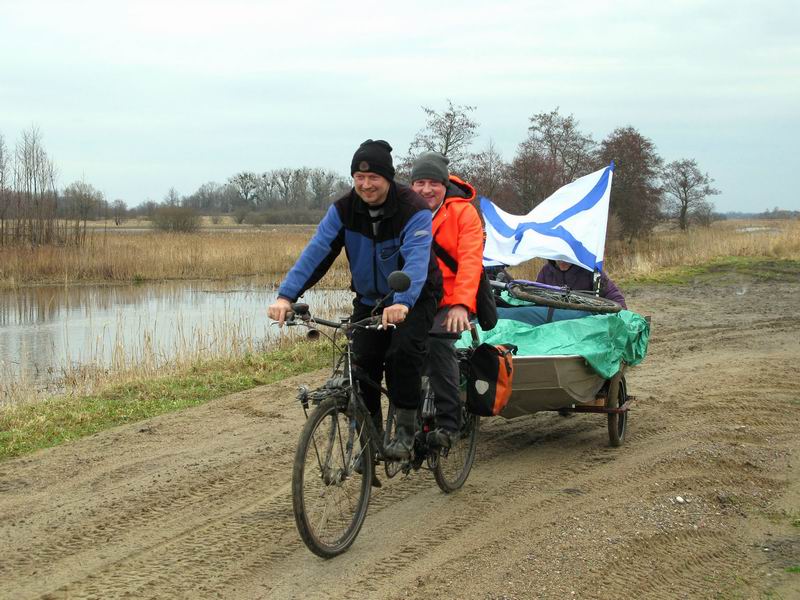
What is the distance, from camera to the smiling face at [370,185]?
4.71 m

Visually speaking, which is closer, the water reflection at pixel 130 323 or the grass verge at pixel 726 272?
the water reflection at pixel 130 323

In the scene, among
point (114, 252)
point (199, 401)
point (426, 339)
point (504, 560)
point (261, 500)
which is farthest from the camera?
point (114, 252)

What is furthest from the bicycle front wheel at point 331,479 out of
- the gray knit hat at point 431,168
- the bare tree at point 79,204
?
the bare tree at point 79,204

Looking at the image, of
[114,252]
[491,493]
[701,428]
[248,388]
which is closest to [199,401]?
[248,388]

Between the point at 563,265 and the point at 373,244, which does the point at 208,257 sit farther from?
the point at 373,244

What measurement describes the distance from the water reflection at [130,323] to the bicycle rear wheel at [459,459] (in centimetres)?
648

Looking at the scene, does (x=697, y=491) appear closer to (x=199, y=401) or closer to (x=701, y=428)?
(x=701, y=428)

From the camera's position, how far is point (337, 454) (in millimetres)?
4613

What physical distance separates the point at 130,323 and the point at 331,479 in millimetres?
13931

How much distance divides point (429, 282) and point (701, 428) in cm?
344

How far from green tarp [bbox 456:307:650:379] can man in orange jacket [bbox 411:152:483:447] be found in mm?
974

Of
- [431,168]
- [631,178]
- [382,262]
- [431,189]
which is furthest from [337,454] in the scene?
[631,178]

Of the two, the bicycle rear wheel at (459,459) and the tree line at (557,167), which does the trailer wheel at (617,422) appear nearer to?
the bicycle rear wheel at (459,459)

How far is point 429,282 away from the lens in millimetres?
5059
